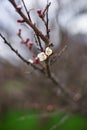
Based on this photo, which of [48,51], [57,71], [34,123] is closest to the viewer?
[48,51]

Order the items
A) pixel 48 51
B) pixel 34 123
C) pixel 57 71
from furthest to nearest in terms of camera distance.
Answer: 1. pixel 34 123
2. pixel 57 71
3. pixel 48 51

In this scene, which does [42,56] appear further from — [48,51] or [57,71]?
[57,71]

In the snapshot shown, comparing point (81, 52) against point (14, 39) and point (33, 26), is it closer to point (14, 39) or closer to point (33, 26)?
point (14, 39)

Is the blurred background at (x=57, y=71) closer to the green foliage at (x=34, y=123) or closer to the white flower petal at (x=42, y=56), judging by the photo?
the green foliage at (x=34, y=123)

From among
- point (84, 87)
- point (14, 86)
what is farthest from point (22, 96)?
point (84, 87)

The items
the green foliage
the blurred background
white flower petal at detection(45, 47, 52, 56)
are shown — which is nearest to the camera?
white flower petal at detection(45, 47, 52, 56)

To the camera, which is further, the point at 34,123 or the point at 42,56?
the point at 34,123

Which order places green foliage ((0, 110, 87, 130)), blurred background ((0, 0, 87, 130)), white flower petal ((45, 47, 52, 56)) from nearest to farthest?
1. white flower petal ((45, 47, 52, 56))
2. blurred background ((0, 0, 87, 130))
3. green foliage ((0, 110, 87, 130))

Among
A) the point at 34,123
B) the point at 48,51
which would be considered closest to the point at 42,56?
the point at 48,51

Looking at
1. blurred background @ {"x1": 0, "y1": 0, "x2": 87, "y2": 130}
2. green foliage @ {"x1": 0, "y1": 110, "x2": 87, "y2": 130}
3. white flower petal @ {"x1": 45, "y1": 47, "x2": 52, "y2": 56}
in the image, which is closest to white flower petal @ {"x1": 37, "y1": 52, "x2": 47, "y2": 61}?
white flower petal @ {"x1": 45, "y1": 47, "x2": 52, "y2": 56}

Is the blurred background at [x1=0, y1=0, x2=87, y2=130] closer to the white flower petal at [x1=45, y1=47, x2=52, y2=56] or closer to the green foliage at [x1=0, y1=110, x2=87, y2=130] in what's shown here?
the green foliage at [x1=0, y1=110, x2=87, y2=130]

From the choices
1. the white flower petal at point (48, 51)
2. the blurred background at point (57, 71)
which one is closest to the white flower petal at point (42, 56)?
the white flower petal at point (48, 51)
